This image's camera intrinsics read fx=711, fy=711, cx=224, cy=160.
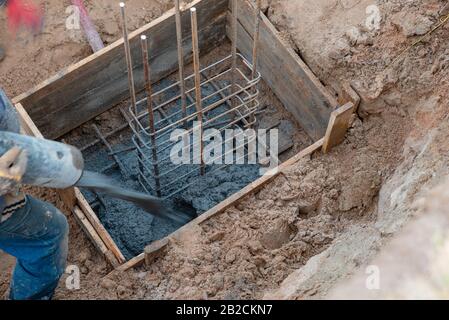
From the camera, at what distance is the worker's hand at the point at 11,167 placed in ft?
10.6

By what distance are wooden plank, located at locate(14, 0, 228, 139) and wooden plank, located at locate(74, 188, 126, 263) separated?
86cm

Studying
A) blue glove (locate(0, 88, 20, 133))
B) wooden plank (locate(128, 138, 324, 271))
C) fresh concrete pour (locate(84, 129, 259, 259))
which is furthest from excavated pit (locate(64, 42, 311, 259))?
blue glove (locate(0, 88, 20, 133))

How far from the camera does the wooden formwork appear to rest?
15.0 ft

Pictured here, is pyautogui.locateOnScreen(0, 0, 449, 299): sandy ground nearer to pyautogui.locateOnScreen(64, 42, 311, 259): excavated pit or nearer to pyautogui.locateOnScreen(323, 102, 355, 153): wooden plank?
pyautogui.locateOnScreen(323, 102, 355, 153): wooden plank

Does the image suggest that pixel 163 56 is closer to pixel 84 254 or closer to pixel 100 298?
pixel 84 254

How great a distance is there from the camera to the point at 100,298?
4.08 m

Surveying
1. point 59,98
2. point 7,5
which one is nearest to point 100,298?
point 59,98

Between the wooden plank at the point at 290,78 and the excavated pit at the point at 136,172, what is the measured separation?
14 centimetres

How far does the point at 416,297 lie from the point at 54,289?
7.13 feet

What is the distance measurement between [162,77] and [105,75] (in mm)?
603

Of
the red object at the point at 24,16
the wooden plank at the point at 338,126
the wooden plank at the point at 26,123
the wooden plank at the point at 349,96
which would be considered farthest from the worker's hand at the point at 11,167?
the red object at the point at 24,16

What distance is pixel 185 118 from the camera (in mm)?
4613

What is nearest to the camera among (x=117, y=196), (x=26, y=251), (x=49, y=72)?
(x=26, y=251)

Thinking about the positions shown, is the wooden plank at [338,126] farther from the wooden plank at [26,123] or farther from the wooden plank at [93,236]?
the wooden plank at [26,123]
